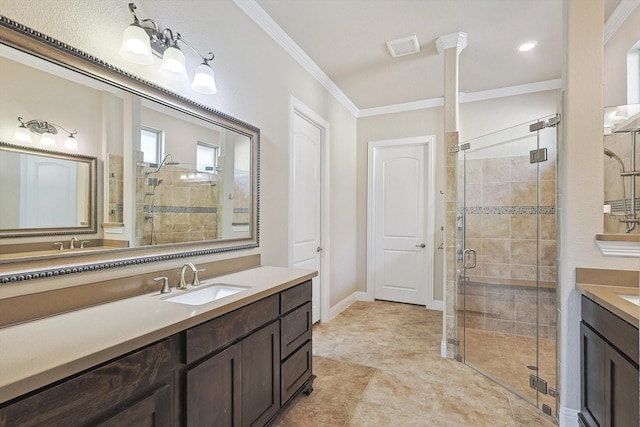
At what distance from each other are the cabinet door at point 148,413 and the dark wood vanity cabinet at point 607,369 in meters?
1.76

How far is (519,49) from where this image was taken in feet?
9.59

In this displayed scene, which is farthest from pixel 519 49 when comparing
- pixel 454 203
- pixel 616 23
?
pixel 454 203

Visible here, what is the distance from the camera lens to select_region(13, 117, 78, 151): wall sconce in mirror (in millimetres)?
1154

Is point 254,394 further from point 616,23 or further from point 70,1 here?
point 616,23

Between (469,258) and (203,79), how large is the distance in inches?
102

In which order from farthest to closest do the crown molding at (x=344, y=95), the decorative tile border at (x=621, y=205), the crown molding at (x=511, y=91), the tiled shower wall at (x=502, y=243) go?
1. the crown molding at (x=511, y=91)
2. the tiled shower wall at (x=502, y=243)
3. the crown molding at (x=344, y=95)
4. the decorative tile border at (x=621, y=205)

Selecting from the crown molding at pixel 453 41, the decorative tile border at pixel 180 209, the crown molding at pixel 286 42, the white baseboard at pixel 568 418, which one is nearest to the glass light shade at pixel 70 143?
the decorative tile border at pixel 180 209

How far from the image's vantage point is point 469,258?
286 cm

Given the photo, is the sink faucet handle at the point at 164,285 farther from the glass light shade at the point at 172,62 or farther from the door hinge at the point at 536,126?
the door hinge at the point at 536,126

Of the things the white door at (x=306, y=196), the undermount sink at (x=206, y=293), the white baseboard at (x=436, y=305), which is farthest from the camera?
the white baseboard at (x=436, y=305)

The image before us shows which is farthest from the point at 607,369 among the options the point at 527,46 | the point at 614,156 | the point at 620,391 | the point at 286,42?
the point at 286,42

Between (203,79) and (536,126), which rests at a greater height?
(203,79)

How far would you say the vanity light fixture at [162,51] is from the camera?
1.44 m

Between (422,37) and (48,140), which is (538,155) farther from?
(48,140)
